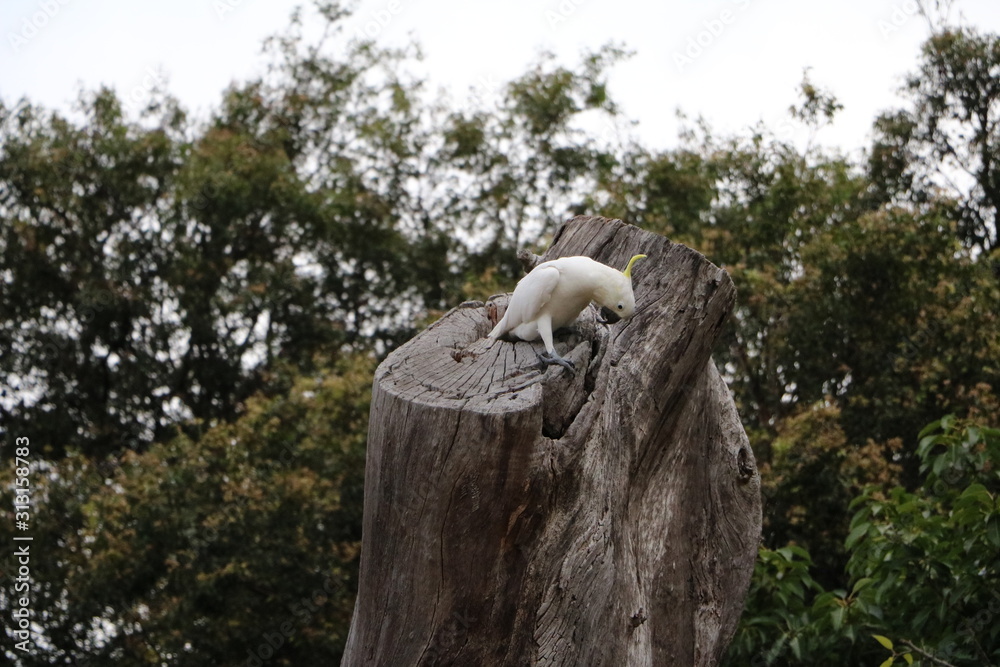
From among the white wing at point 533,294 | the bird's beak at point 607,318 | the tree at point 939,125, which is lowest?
the white wing at point 533,294

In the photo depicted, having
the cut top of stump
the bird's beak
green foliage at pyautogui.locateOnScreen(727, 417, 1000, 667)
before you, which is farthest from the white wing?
green foliage at pyautogui.locateOnScreen(727, 417, 1000, 667)

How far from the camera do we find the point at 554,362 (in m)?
3.88

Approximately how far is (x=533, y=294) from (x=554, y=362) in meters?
0.25

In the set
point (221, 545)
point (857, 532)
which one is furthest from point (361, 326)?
point (857, 532)

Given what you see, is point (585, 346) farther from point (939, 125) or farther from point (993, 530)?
point (939, 125)

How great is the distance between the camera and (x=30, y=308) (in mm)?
13430

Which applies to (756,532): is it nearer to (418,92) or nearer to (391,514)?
(391,514)

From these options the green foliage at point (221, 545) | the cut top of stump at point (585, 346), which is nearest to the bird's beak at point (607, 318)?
the cut top of stump at point (585, 346)

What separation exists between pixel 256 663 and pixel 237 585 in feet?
2.43

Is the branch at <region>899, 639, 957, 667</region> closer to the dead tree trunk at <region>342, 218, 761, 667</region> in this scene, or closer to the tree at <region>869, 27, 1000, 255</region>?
the dead tree trunk at <region>342, 218, 761, 667</region>

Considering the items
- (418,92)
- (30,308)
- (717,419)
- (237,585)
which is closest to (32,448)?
(30,308)

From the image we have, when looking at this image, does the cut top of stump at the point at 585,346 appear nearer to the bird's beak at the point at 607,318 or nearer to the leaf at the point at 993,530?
the bird's beak at the point at 607,318

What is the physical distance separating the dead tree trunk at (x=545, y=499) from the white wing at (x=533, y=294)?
128 millimetres

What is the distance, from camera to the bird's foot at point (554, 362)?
3869 millimetres
